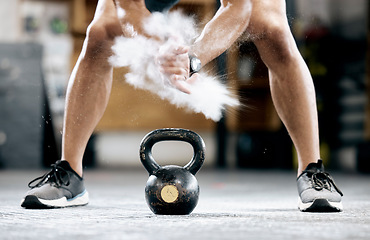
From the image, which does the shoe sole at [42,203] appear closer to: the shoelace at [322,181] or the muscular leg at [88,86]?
the muscular leg at [88,86]

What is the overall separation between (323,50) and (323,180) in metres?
3.90

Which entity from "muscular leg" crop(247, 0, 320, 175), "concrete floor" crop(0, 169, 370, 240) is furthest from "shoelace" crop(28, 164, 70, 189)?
"muscular leg" crop(247, 0, 320, 175)

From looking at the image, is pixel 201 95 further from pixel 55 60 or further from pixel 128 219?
pixel 55 60

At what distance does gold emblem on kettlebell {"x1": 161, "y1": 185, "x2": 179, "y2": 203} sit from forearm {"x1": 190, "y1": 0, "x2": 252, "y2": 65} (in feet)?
1.23

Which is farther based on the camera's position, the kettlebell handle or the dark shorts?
the dark shorts

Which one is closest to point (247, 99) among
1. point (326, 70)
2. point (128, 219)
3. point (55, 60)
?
point (326, 70)

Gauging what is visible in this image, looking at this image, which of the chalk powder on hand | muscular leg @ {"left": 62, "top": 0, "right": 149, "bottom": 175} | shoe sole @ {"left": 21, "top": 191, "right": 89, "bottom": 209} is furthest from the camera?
muscular leg @ {"left": 62, "top": 0, "right": 149, "bottom": 175}

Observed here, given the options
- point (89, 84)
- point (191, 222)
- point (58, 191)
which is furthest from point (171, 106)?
point (191, 222)

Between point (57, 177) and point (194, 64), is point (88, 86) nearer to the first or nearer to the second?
point (57, 177)

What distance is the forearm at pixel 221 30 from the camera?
1.65 m

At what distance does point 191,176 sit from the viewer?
1.56 metres

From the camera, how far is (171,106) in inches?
219

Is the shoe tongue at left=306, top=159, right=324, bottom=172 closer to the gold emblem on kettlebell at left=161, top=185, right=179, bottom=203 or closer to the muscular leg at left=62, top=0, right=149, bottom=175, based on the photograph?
the gold emblem on kettlebell at left=161, top=185, right=179, bottom=203

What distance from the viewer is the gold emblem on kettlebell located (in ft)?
4.97
